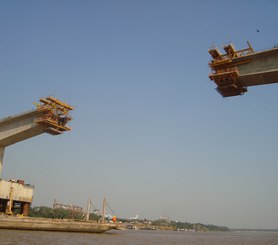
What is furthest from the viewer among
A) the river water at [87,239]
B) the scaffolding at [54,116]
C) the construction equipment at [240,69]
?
the scaffolding at [54,116]

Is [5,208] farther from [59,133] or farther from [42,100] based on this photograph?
[42,100]

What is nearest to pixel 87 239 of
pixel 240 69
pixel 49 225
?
pixel 49 225

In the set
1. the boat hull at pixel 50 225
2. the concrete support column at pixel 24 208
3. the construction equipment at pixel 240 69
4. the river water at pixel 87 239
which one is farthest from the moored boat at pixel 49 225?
the construction equipment at pixel 240 69

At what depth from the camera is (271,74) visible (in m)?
17.3

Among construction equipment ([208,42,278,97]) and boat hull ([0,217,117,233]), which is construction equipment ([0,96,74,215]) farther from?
construction equipment ([208,42,278,97])

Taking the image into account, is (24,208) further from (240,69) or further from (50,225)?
(240,69)

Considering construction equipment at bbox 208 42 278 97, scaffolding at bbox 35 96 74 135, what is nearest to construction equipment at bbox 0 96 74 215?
scaffolding at bbox 35 96 74 135

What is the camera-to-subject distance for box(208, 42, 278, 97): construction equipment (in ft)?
57.2

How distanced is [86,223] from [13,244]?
23.0m

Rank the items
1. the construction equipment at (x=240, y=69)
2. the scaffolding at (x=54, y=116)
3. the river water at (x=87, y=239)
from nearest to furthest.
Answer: the construction equipment at (x=240, y=69), the river water at (x=87, y=239), the scaffolding at (x=54, y=116)

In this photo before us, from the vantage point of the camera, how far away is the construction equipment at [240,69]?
17.4 m

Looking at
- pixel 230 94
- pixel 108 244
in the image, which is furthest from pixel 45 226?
pixel 230 94

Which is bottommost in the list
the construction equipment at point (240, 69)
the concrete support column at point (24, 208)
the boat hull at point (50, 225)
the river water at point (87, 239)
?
the river water at point (87, 239)

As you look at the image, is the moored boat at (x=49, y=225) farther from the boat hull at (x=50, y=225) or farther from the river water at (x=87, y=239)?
the river water at (x=87, y=239)
